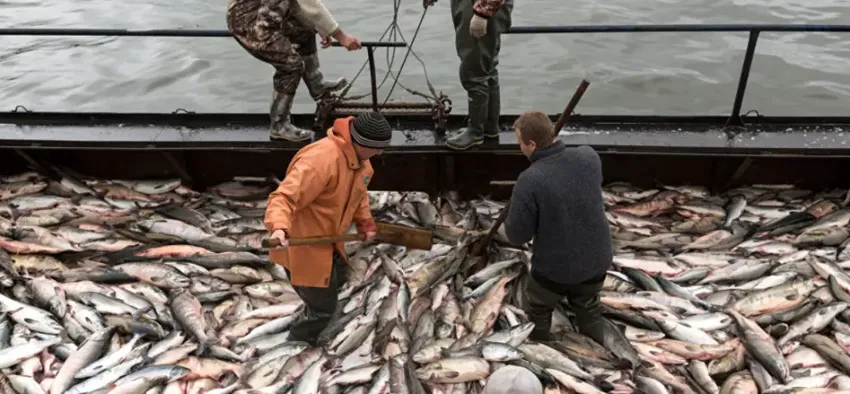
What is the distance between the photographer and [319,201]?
12.9 ft

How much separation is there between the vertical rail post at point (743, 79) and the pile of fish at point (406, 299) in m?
0.69

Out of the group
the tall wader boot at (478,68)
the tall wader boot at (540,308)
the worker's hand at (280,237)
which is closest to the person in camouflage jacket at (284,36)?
the tall wader boot at (478,68)

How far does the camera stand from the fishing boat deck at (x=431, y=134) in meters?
5.63

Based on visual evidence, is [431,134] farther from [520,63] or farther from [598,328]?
[520,63]

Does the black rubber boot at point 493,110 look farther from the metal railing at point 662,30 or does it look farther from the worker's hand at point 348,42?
the worker's hand at point 348,42

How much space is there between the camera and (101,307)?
488 cm

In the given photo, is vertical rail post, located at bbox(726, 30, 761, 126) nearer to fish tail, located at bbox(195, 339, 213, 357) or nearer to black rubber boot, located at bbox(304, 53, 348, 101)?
black rubber boot, located at bbox(304, 53, 348, 101)

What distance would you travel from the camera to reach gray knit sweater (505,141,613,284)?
3.66 metres

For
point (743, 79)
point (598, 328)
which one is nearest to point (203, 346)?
point (598, 328)

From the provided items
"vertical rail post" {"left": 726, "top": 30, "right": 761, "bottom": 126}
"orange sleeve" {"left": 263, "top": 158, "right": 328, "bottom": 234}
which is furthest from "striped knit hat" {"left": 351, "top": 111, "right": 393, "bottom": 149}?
"vertical rail post" {"left": 726, "top": 30, "right": 761, "bottom": 126}

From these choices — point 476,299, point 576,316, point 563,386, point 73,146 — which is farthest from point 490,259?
point 73,146

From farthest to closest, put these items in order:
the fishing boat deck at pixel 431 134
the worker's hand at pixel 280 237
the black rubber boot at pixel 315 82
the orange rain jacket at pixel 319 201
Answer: the black rubber boot at pixel 315 82 → the fishing boat deck at pixel 431 134 → the orange rain jacket at pixel 319 201 → the worker's hand at pixel 280 237

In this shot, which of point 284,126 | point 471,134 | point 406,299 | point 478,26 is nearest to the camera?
point 478,26

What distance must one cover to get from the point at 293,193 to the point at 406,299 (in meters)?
1.75
